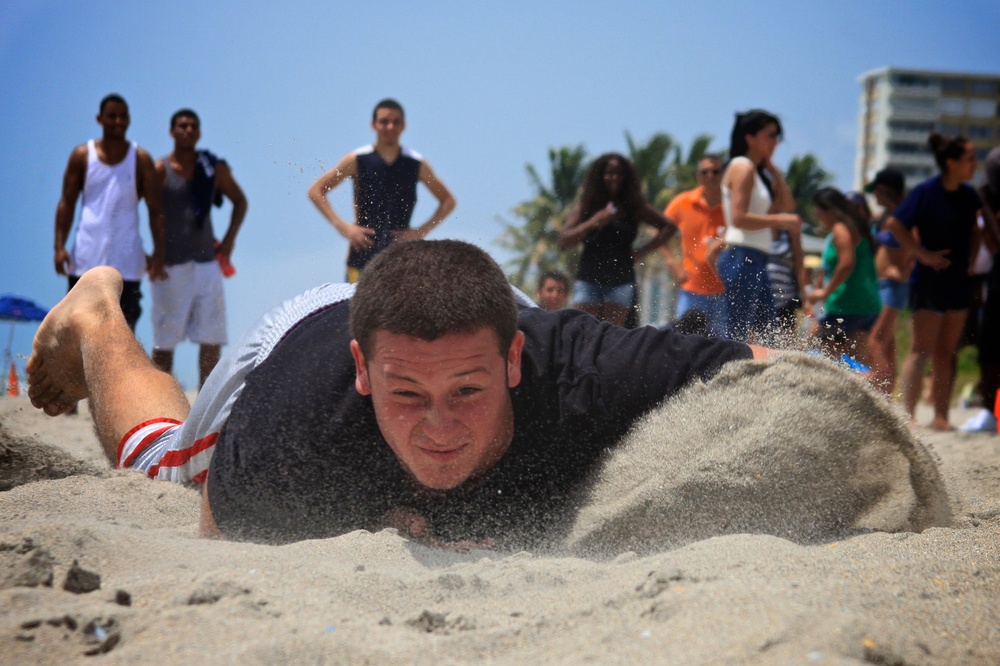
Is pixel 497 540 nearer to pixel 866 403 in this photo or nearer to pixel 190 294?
pixel 866 403

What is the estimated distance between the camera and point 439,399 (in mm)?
2438

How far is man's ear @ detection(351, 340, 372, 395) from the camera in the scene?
2645 mm

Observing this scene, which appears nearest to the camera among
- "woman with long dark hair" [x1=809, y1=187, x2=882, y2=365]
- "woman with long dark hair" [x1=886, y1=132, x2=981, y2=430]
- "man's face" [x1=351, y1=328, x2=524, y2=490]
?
"man's face" [x1=351, y1=328, x2=524, y2=490]

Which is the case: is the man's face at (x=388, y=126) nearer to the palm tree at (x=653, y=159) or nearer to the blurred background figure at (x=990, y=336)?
the blurred background figure at (x=990, y=336)

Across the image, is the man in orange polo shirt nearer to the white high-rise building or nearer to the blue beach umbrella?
the blue beach umbrella

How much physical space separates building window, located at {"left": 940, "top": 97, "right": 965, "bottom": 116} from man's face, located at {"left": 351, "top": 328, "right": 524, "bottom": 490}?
7629cm

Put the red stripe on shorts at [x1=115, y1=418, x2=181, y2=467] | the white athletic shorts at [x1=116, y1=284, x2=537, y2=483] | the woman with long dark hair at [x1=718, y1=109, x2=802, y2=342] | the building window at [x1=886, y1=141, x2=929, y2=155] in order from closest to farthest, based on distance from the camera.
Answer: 1. the white athletic shorts at [x1=116, y1=284, x2=537, y2=483]
2. the red stripe on shorts at [x1=115, y1=418, x2=181, y2=467]
3. the woman with long dark hair at [x1=718, y1=109, x2=802, y2=342]
4. the building window at [x1=886, y1=141, x2=929, y2=155]

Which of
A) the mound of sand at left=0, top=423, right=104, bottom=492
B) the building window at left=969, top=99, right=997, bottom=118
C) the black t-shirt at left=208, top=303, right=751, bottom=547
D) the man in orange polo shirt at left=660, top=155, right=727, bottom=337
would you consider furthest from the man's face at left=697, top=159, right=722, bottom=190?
the building window at left=969, top=99, right=997, bottom=118

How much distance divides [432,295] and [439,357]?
0.59 feet

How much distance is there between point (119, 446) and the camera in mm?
3627

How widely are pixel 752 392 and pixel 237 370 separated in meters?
1.81

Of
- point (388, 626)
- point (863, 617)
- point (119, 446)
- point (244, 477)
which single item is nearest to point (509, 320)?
point (244, 477)

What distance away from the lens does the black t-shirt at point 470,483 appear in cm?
263

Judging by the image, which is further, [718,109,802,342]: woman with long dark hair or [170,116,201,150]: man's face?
[170,116,201,150]: man's face
